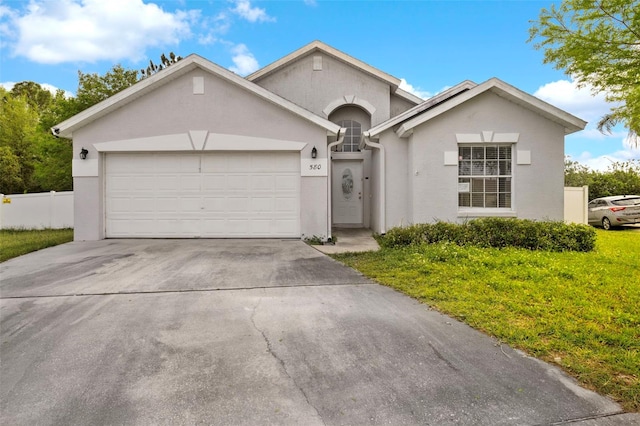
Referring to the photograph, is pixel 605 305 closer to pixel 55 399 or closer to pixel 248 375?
pixel 248 375

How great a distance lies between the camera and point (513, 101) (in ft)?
34.0

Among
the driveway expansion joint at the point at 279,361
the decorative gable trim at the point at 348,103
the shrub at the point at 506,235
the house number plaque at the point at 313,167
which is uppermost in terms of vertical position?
the decorative gable trim at the point at 348,103

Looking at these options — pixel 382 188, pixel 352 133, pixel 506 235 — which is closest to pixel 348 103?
pixel 352 133

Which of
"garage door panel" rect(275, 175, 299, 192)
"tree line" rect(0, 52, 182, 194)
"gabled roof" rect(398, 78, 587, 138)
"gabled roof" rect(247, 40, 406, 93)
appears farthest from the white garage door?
"tree line" rect(0, 52, 182, 194)

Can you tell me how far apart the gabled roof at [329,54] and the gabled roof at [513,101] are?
3.98 meters

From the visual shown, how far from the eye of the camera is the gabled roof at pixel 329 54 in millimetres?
13492

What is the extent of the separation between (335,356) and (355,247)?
6095 mm

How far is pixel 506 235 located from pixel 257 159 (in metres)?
6.72

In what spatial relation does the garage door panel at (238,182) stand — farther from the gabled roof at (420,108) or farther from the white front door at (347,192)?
the white front door at (347,192)

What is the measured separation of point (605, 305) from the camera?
4602mm

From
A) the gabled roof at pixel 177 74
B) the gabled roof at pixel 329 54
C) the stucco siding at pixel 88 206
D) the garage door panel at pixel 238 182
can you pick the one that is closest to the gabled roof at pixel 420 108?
the gabled roof at pixel 177 74

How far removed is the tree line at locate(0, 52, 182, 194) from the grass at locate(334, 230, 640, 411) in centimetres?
1734

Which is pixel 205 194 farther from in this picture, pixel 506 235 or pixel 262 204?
pixel 506 235

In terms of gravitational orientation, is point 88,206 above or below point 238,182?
below
